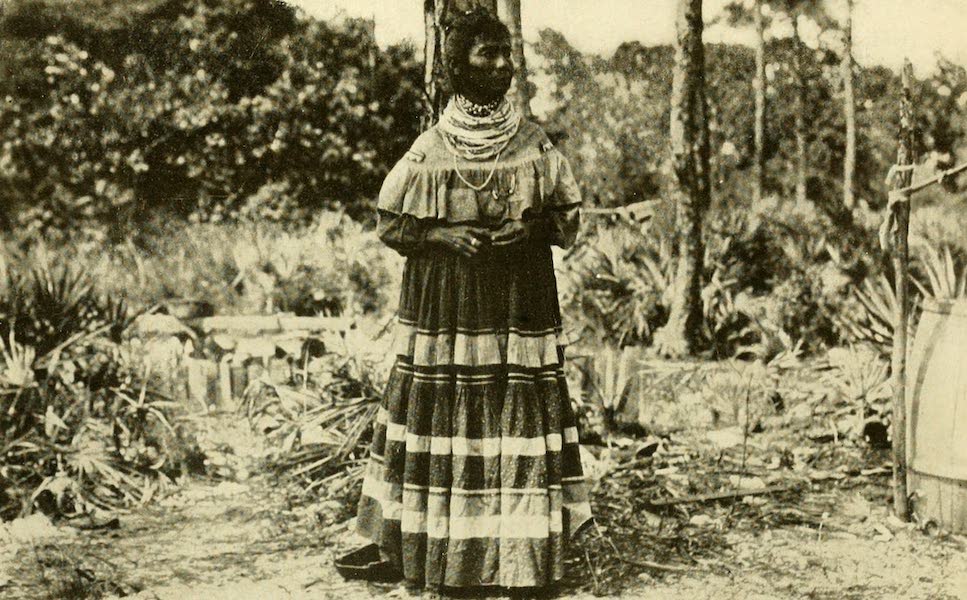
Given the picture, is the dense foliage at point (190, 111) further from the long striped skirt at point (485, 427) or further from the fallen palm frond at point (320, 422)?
the long striped skirt at point (485, 427)

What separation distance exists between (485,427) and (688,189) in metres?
2.24

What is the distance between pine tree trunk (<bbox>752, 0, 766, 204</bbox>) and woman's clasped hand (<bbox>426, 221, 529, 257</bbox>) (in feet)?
6.37

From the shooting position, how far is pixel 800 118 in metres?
4.55

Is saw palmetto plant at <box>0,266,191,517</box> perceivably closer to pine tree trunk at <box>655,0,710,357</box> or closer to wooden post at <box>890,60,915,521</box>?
pine tree trunk at <box>655,0,710,357</box>

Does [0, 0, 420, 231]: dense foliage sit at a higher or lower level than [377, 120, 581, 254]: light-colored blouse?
higher

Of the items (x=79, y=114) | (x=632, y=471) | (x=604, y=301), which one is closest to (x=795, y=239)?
(x=604, y=301)

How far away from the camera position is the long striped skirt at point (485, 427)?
2.96 m

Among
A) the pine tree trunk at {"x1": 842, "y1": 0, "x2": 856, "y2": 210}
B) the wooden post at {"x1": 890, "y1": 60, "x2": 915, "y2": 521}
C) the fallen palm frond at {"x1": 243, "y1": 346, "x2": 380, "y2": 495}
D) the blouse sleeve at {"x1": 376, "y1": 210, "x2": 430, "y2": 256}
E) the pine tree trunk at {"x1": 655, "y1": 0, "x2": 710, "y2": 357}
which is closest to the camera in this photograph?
the blouse sleeve at {"x1": 376, "y1": 210, "x2": 430, "y2": 256}

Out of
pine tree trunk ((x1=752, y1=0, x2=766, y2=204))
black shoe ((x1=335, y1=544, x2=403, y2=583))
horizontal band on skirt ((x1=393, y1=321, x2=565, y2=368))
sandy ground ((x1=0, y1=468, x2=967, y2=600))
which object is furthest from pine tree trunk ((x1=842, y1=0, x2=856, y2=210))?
black shoe ((x1=335, y1=544, x2=403, y2=583))

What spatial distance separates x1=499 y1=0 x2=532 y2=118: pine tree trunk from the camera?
3.79m

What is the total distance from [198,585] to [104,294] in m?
1.61

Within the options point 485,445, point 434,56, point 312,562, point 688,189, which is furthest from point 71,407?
point 688,189

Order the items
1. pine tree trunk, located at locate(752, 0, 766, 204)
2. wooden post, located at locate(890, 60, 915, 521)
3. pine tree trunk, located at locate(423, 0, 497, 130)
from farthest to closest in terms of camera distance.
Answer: pine tree trunk, located at locate(752, 0, 766, 204)
pine tree trunk, located at locate(423, 0, 497, 130)
wooden post, located at locate(890, 60, 915, 521)

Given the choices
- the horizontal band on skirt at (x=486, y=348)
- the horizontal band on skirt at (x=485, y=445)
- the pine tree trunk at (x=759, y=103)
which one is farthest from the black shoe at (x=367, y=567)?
the pine tree trunk at (x=759, y=103)
